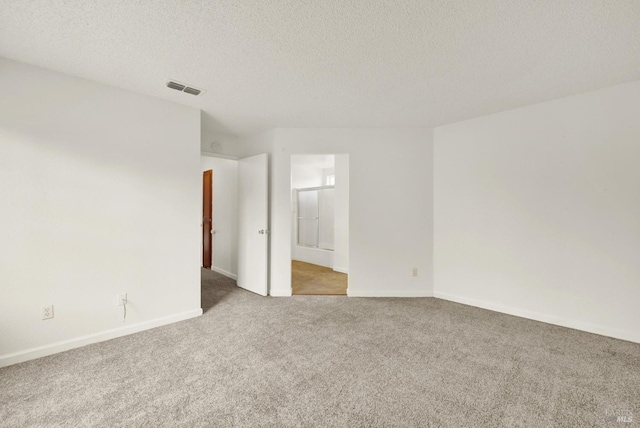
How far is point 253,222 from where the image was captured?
413cm

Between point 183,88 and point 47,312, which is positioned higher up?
point 183,88

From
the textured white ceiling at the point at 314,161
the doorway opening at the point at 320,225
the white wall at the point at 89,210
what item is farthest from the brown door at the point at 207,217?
the white wall at the point at 89,210

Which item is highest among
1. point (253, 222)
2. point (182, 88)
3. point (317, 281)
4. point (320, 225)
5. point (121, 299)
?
point (182, 88)

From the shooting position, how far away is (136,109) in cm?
278

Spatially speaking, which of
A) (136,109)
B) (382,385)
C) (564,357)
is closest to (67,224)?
(136,109)

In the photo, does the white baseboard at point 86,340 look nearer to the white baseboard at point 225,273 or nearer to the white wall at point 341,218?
the white baseboard at point 225,273

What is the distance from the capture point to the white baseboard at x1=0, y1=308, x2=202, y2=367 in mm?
2164

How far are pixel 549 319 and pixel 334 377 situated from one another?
261 centimetres

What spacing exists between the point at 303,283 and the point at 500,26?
161 inches

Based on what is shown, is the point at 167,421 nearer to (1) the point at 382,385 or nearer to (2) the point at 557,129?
(1) the point at 382,385

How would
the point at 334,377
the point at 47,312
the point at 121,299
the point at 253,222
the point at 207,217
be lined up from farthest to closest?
the point at 207,217 < the point at 253,222 < the point at 121,299 < the point at 47,312 < the point at 334,377

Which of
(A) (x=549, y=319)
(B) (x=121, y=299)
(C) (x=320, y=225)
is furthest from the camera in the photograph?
(C) (x=320, y=225)

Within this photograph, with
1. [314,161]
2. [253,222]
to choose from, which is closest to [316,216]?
[314,161]

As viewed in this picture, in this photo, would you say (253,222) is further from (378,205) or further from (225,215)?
(378,205)
